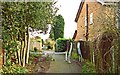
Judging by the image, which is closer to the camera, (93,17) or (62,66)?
(93,17)

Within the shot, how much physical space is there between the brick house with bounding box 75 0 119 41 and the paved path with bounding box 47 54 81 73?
1.59 feet

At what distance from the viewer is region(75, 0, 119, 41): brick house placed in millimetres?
5438

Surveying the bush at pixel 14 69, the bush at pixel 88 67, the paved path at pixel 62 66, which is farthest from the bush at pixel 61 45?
the bush at pixel 14 69

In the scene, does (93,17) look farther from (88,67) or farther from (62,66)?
(62,66)

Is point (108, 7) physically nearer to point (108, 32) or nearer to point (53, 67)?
point (108, 32)

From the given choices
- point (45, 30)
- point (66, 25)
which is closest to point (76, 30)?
point (66, 25)

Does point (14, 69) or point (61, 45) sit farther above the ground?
point (61, 45)

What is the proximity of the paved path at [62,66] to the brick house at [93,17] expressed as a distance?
484mm

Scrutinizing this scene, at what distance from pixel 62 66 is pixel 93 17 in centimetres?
106

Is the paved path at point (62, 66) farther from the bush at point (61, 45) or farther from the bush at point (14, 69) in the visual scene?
the bush at point (14, 69)

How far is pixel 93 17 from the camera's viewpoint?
5.70 metres

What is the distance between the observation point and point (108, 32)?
18.0 ft

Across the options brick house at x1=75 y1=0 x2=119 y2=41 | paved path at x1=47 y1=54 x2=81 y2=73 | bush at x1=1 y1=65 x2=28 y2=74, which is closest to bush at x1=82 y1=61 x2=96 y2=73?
paved path at x1=47 y1=54 x2=81 y2=73

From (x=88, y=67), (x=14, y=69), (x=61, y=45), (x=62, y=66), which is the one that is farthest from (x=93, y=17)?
(x=14, y=69)
